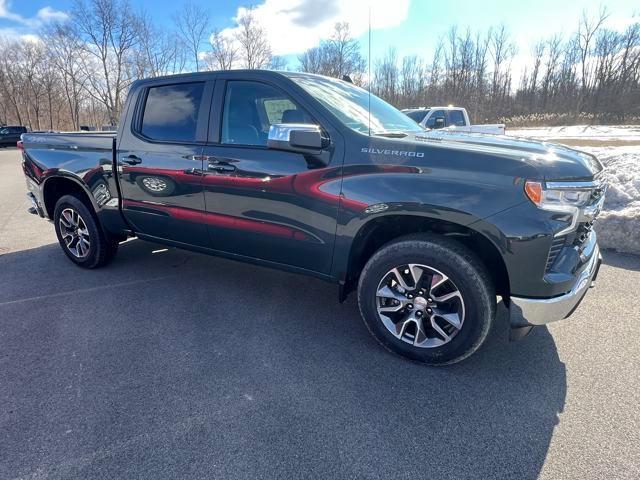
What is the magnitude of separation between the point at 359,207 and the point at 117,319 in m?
2.30

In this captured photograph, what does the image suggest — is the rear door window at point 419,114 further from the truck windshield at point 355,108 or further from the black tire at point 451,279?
the black tire at point 451,279

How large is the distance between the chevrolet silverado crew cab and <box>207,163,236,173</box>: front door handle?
0.01 meters

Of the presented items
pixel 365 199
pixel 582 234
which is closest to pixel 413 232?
pixel 365 199

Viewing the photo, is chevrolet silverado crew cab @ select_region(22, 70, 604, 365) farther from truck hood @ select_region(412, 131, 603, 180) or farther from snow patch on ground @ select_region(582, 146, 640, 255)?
snow patch on ground @ select_region(582, 146, 640, 255)

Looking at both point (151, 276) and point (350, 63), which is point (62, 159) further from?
point (350, 63)

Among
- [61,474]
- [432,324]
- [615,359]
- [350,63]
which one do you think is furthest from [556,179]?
[350,63]

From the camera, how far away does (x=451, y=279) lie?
8.05 ft

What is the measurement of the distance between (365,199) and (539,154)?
42.1 inches

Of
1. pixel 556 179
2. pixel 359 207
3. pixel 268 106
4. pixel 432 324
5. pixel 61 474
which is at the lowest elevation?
pixel 61 474

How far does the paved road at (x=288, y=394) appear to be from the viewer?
1.92 m

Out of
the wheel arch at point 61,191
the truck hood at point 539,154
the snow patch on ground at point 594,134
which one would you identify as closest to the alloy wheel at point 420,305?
the truck hood at point 539,154

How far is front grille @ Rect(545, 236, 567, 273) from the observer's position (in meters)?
2.19

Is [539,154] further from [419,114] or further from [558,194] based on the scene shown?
[419,114]

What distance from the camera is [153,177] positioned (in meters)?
3.59
